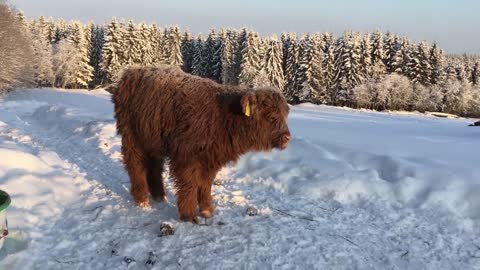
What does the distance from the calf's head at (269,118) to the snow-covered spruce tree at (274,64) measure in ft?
195

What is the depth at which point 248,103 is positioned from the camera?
5.65 m

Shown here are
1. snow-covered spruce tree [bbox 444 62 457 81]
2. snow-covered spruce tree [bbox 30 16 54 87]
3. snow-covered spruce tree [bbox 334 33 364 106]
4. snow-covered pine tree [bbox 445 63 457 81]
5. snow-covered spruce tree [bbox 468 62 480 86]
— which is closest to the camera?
snow-covered spruce tree [bbox 30 16 54 87]

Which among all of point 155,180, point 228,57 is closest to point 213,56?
point 228,57

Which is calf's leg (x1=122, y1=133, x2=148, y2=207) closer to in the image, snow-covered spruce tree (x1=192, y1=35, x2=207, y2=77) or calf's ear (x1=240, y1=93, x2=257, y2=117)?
calf's ear (x1=240, y1=93, x2=257, y2=117)

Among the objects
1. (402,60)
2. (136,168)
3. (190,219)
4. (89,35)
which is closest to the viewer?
(190,219)

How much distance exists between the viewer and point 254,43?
67812 mm

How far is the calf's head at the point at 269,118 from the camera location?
579 centimetres

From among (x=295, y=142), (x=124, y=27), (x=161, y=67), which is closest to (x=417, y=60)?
(x=124, y=27)

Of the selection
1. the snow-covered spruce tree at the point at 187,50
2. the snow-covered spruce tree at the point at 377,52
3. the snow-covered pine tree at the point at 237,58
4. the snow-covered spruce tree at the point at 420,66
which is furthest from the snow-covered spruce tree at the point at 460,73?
the snow-covered spruce tree at the point at 187,50

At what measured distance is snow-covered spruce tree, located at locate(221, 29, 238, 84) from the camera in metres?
72.6

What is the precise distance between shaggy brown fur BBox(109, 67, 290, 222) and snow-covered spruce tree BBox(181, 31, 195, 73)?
77218 mm

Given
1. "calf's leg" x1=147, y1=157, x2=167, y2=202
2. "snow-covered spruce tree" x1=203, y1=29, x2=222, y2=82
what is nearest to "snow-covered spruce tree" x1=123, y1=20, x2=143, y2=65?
"snow-covered spruce tree" x1=203, y1=29, x2=222, y2=82

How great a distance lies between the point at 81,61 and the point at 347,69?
130 ft

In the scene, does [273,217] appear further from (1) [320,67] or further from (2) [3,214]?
(1) [320,67]
